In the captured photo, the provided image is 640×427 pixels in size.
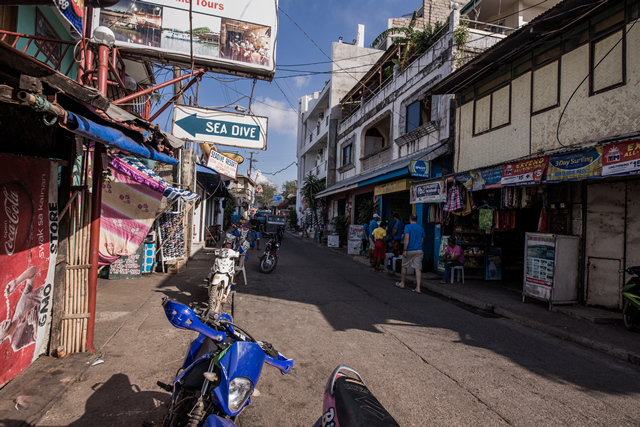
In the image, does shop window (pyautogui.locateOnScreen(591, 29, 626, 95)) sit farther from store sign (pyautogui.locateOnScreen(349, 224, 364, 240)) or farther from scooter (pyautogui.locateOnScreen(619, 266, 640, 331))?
store sign (pyautogui.locateOnScreen(349, 224, 364, 240))

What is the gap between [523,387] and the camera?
3746mm

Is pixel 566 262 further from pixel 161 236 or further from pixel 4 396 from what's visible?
pixel 161 236

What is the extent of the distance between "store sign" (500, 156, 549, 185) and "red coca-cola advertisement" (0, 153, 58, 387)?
26.2 ft

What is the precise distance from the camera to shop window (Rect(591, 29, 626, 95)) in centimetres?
670

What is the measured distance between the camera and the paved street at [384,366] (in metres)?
3.14

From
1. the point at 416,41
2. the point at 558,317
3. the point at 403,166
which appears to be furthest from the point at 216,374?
the point at 416,41

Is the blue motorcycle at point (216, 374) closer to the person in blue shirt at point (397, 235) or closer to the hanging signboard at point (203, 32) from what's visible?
the hanging signboard at point (203, 32)

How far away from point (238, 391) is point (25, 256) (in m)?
2.76

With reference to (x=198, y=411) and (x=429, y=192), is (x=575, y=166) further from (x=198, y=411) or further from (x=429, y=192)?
(x=198, y=411)

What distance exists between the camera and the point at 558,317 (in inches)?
261

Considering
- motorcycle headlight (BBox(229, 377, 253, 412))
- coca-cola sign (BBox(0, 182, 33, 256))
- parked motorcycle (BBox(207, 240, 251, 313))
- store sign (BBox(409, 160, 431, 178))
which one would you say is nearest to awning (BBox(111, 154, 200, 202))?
parked motorcycle (BBox(207, 240, 251, 313))

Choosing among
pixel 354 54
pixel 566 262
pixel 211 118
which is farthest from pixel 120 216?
pixel 354 54

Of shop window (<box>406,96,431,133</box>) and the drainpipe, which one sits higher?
shop window (<box>406,96,431,133</box>)

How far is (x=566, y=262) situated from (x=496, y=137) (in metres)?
4.16
